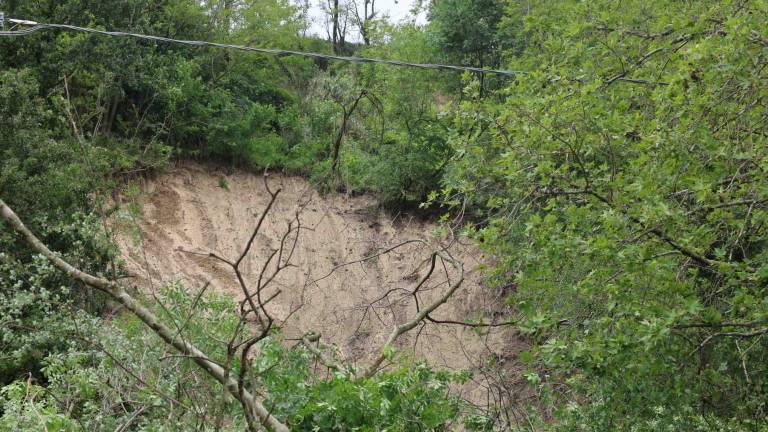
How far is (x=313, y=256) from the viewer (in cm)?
2058

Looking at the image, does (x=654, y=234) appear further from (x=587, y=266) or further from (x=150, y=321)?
(x=150, y=321)

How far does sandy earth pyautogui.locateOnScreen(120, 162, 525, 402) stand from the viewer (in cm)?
1722

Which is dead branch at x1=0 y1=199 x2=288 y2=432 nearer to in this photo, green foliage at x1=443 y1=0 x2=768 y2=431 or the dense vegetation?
the dense vegetation

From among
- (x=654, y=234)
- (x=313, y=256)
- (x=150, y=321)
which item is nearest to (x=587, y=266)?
(x=654, y=234)

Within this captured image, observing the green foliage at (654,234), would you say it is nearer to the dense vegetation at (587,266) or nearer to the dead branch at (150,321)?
the dense vegetation at (587,266)

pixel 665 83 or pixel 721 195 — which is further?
pixel 665 83

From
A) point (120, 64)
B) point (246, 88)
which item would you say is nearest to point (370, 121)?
point (246, 88)

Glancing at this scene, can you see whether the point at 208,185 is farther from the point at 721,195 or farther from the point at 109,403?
the point at 721,195

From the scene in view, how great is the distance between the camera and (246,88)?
22.2 metres

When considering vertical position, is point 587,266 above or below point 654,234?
below

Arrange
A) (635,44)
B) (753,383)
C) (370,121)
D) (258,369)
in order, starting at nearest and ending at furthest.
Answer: (258,369), (753,383), (635,44), (370,121)

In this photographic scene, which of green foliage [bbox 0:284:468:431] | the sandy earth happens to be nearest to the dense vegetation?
green foliage [bbox 0:284:468:431]

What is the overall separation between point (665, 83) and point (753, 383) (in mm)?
2990

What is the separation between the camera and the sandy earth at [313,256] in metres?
17.2
